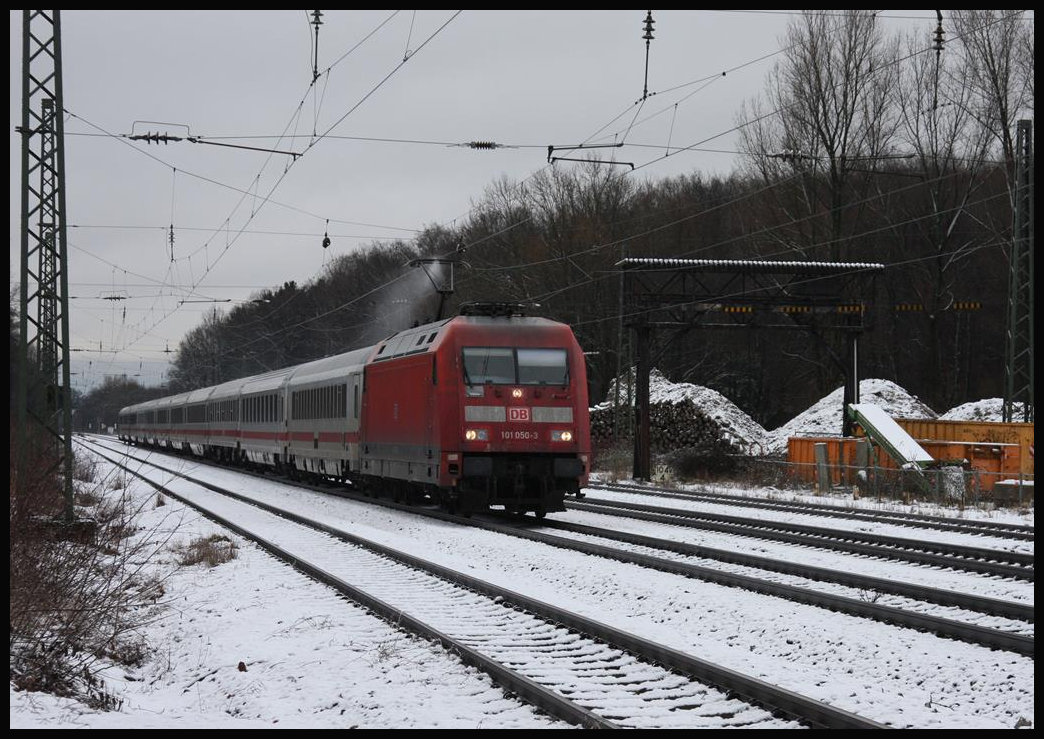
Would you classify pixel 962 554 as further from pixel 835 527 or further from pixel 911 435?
pixel 911 435

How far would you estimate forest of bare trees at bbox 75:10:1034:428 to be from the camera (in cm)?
4638

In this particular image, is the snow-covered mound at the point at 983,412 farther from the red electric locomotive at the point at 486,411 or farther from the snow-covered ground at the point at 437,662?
the snow-covered ground at the point at 437,662

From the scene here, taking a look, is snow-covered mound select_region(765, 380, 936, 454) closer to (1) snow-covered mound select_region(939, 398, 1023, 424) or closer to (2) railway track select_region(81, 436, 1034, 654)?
(1) snow-covered mound select_region(939, 398, 1023, 424)

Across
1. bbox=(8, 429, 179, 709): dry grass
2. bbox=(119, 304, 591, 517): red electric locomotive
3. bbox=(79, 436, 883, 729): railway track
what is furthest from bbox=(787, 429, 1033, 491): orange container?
bbox=(8, 429, 179, 709): dry grass

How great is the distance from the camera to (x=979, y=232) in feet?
167

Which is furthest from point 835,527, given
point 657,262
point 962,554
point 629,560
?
point 657,262

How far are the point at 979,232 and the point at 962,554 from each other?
3921 centimetres

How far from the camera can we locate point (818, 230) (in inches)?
1986

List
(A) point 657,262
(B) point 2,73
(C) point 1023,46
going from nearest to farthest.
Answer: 1. (B) point 2,73
2. (A) point 657,262
3. (C) point 1023,46

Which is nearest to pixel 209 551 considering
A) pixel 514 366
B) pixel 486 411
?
pixel 486 411

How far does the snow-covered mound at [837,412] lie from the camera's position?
38469 mm

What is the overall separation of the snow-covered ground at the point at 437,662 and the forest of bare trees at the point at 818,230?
96.2ft

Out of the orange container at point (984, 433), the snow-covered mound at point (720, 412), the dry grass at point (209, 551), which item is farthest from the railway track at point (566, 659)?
the snow-covered mound at point (720, 412)

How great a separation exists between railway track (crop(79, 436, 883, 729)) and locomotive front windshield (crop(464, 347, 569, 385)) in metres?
5.47
